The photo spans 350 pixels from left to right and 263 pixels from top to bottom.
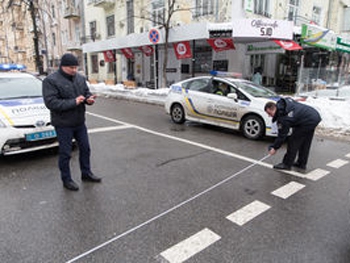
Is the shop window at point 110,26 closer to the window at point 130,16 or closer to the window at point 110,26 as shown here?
the window at point 110,26

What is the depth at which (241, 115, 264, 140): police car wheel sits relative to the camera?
6.45 m

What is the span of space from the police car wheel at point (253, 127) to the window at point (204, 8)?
11872mm

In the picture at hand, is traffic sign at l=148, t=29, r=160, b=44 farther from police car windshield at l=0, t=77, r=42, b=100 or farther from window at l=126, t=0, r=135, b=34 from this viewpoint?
police car windshield at l=0, t=77, r=42, b=100

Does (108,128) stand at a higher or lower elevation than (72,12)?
lower

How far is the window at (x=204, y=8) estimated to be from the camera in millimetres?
16277

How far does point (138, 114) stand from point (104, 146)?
452cm

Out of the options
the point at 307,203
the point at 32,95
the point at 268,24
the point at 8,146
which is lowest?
the point at 307,203

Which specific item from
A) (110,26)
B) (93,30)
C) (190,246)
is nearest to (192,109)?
(190,246)

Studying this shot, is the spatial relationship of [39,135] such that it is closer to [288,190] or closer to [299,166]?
[288,190]

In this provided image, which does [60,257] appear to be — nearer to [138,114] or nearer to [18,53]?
[138,114]

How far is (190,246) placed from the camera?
104 inches

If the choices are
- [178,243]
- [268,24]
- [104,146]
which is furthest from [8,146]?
[268,24]

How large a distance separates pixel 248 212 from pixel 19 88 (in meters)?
5.33

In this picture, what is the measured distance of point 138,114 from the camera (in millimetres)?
10406
